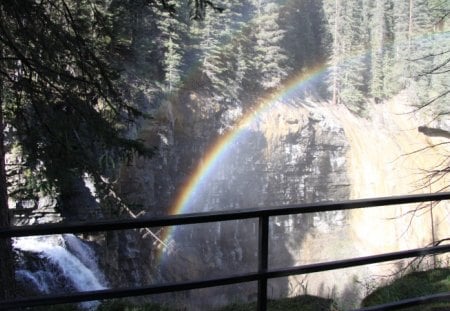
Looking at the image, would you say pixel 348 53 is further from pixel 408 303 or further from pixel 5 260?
pixel 408 303

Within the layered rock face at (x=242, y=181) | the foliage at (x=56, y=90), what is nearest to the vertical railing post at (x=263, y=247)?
the foliage at (x=56, y=90)

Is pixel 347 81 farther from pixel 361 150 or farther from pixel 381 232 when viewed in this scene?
pixel 381 232

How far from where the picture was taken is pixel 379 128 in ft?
129

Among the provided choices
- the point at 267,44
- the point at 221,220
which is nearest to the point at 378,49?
the point at 267,44

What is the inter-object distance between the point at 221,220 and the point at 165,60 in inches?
1040

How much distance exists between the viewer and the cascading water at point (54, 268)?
9.57 meters

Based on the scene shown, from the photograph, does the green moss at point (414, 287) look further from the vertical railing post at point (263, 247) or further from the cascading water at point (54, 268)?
the cascading water at point (54, 268)

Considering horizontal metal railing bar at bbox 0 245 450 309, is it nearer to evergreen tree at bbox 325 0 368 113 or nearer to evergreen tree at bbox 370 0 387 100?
evergreen tree at bbox 325 0 368 113

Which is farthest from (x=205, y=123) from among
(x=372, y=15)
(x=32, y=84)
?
(x=32, y=84)

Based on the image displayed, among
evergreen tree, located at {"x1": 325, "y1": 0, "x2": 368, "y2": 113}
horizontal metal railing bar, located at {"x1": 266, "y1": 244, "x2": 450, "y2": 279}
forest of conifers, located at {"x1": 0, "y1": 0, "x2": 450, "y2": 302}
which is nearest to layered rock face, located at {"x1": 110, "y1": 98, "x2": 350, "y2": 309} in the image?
forest of conifers, located at {"x1": 0, "y1": 0, "x2": 450, "y2": 302}

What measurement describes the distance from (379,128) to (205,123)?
55.6 feet

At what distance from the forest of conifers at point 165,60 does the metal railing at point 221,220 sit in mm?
3012

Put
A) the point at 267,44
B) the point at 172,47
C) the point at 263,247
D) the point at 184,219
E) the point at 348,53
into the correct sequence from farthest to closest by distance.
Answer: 1. the point at 348,53
2. the point at 267,44
3. the point at 172,47
4. the point at 263,247
5. the point at 184,219

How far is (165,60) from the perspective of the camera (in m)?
27.4
